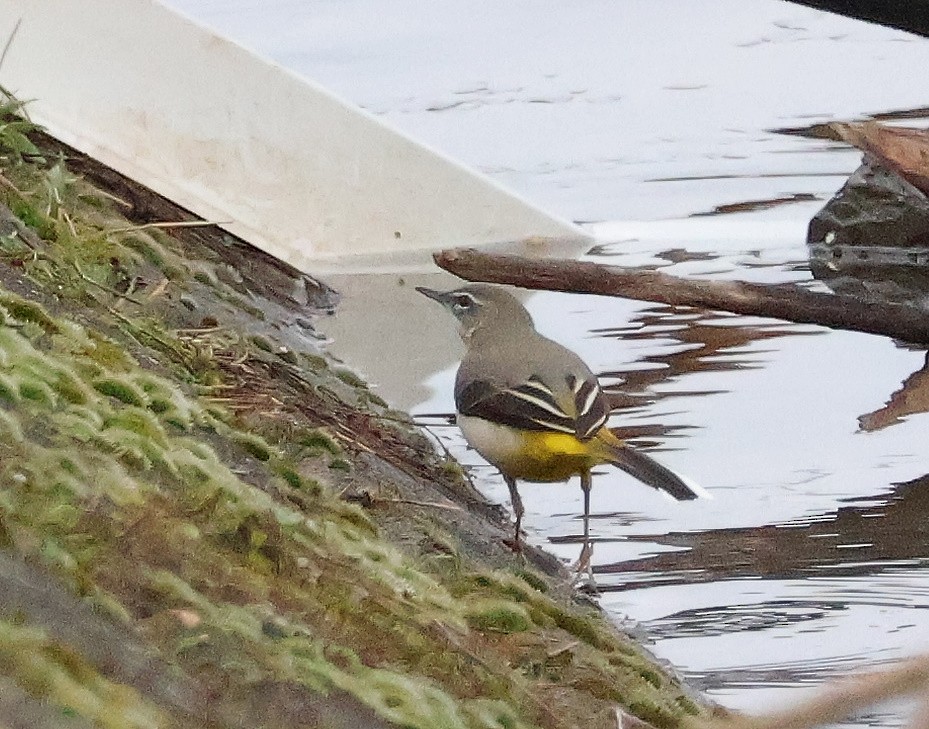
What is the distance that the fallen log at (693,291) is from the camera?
503cm

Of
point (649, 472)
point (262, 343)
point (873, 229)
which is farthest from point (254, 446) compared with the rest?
point (873, 229)

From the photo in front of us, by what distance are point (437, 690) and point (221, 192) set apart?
4819 millimetres

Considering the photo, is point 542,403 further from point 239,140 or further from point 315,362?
point 239,140

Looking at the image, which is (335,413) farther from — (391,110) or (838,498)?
(391,110)

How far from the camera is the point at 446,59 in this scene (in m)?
10.0

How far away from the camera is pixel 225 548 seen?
99.2 inches

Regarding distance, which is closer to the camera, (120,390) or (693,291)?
(120,390)

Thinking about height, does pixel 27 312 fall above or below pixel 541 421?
above

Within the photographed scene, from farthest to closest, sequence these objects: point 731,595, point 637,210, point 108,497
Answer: point 637,210 < point 731,595 < point 108,497

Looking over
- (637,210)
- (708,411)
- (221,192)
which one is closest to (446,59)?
(637,210)

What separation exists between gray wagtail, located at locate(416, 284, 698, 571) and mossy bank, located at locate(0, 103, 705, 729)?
190 millimetres

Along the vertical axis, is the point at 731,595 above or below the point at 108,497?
below

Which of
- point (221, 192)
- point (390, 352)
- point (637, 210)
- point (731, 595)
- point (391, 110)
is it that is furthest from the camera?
point (391, 110)

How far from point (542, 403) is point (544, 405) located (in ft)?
0.05
